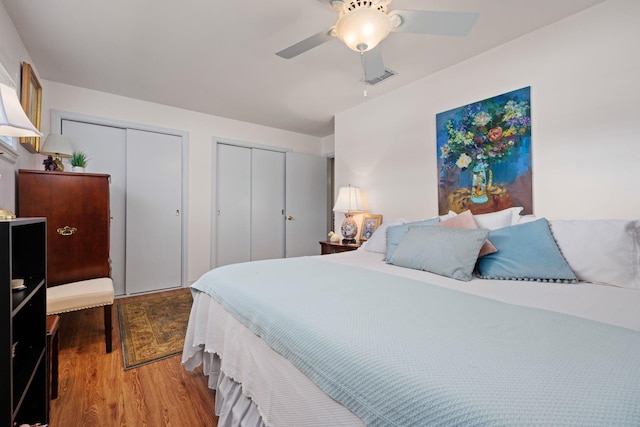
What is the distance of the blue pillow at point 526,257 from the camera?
4.87 ft

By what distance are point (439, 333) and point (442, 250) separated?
37.4 inches

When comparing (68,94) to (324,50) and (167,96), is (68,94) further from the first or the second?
(324,50)

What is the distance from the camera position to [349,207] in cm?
330

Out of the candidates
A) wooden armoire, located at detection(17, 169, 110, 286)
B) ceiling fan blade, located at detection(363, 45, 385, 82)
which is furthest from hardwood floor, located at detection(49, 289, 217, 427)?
ceiling fan blade, located at detection(363, 45, 385, 82)

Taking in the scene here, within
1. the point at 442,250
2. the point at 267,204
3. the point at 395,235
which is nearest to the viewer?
the point at 442,250

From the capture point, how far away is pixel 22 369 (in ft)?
Answer: 3.67

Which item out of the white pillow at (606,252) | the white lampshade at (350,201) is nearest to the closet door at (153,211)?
the white lampshade at (350,201)

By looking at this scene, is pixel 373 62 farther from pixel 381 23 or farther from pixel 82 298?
pixel 82 298

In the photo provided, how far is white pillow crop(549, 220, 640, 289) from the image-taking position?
1.40 meters

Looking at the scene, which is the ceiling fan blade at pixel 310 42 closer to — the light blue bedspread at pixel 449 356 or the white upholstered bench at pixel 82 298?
the light blue bedspread at pixel 449 356

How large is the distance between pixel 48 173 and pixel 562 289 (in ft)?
11.1

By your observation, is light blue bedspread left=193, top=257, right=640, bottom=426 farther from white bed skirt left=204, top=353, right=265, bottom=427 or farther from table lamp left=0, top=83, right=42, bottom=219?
table lamp left=0, top=83, right=42, bottom=219

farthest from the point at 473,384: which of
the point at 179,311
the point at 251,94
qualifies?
the point at 251,94

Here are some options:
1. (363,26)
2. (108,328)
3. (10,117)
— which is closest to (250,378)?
(10,117)
